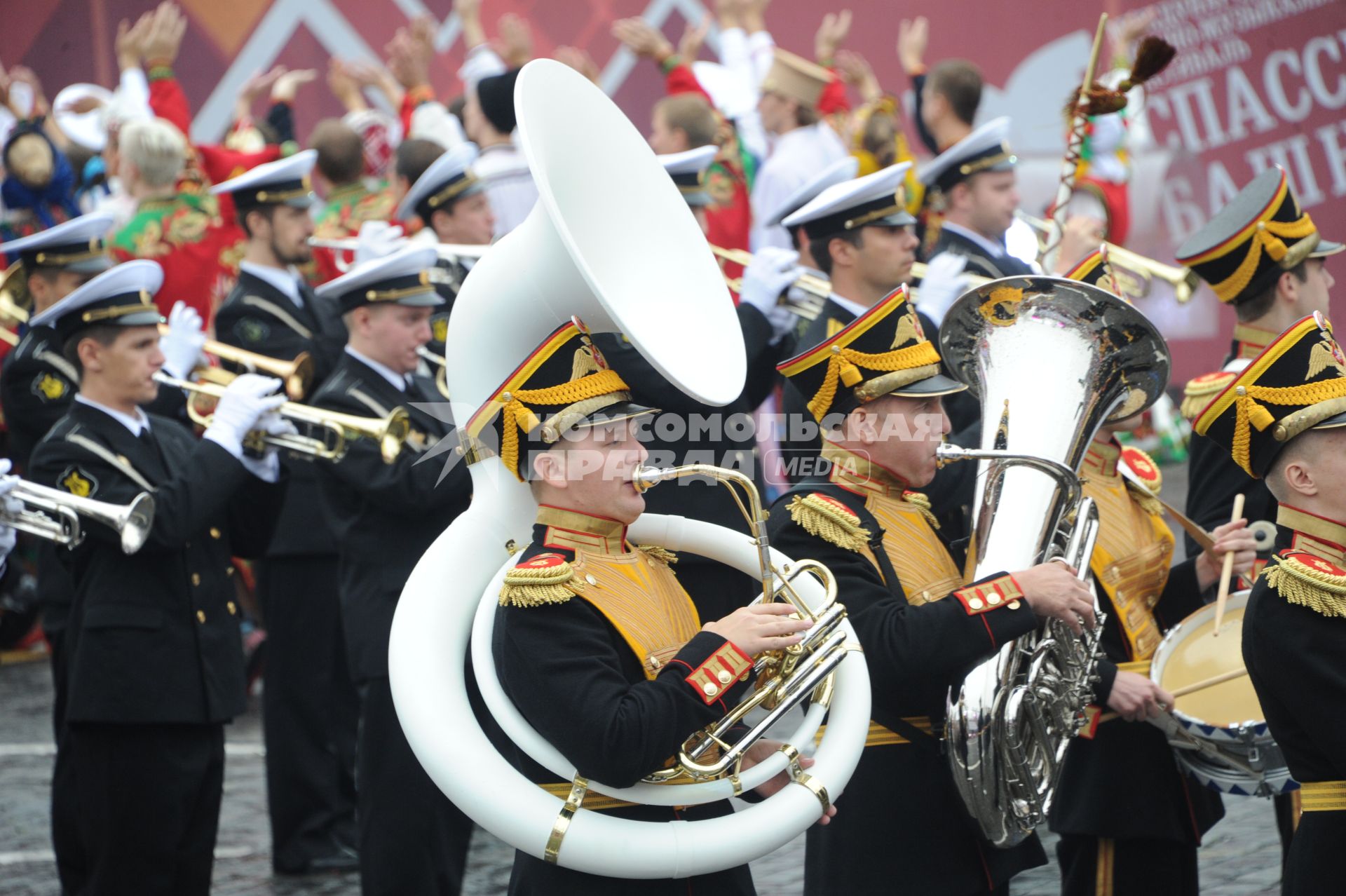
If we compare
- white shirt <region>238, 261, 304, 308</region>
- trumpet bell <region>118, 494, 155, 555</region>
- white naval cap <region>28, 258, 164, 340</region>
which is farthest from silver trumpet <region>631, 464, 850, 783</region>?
white shirt <region>238, 261, 304, 308</region>

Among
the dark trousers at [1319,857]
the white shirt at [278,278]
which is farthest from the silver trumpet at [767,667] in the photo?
the white shirt at [278,278]


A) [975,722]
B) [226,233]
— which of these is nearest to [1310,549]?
[975,722]

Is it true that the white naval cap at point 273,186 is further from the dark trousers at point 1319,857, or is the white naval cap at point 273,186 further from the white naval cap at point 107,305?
the dark trousers at point 1319,857

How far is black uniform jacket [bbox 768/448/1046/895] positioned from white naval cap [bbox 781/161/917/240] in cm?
193

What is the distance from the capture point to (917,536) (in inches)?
164

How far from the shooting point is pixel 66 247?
6.21 meters

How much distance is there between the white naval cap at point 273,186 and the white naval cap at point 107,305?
Result: 7.28 ft

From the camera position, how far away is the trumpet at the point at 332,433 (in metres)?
5.46

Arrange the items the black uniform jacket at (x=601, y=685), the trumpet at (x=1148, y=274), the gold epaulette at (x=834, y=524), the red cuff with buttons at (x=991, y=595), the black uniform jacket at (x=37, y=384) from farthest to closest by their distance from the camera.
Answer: the trumpet at (x=1148, y=274) → the black uniform jacket at (x=37, y=384) → the gold epaulette at (x=834, y=524) → the red cuff with buttons at (x=991, y=595) → the black uniform jacket at (x=601, y=685)

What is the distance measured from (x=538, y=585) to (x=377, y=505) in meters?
2.56

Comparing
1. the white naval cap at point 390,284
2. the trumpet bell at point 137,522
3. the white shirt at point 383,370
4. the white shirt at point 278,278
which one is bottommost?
the trumpet bell at point 137,522

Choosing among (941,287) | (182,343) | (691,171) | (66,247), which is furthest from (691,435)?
(66,247)

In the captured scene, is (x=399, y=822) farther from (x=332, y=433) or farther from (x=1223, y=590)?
(x=1223, y=590)

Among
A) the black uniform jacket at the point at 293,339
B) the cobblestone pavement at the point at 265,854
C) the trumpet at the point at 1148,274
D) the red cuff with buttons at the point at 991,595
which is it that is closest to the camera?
the red cuff with buttons at the point at 991,595
